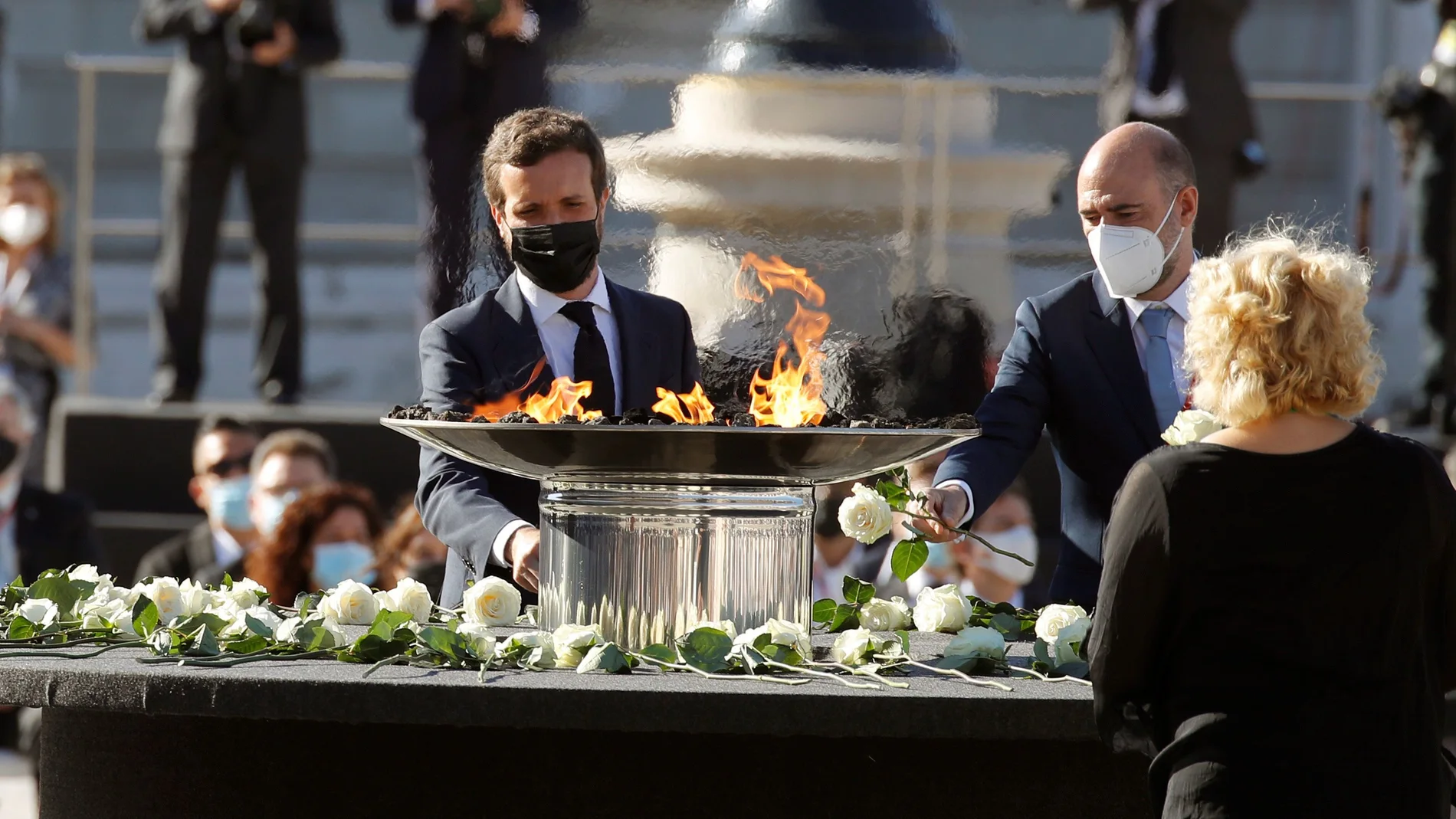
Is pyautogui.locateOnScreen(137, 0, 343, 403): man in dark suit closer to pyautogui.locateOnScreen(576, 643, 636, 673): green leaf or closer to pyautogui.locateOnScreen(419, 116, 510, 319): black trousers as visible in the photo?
pyautogui.locateOnScreen(419, 116, 510, 319): black trousers

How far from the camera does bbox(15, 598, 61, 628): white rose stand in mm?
2361

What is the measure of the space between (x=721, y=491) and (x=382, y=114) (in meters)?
12.9

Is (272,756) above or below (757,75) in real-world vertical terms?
below

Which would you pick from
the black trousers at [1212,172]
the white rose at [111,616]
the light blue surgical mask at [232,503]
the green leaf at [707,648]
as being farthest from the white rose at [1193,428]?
the light blue surgical mask at [232,503]

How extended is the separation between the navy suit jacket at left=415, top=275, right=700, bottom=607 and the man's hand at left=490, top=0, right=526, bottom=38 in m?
2.17

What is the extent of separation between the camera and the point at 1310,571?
179cm

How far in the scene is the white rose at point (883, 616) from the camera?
8.54 feet

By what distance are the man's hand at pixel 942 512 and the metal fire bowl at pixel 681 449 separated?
5.8 inches

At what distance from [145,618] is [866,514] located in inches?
33.9

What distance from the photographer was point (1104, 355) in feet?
9.18

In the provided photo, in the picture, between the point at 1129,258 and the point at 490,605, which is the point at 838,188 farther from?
the point at 490,605

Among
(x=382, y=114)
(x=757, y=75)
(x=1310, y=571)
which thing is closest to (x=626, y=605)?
(x=1310, y=571)

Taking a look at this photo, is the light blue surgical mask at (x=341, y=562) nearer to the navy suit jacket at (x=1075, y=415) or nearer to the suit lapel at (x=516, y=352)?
the suit lapel at (x=516, y=352)

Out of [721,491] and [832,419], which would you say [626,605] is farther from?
[832,419]
